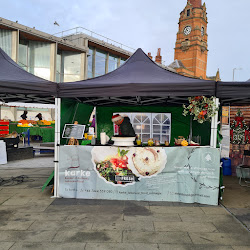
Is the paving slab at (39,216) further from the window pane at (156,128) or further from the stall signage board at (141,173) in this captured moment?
the window pane at (156,128)

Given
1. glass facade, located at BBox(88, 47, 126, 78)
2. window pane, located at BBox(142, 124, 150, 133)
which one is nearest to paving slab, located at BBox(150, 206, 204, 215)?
window pane, located at BBox(142, 124, 150, 133)

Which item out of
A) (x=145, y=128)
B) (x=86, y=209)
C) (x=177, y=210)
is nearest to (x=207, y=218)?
(x=177, y=210)

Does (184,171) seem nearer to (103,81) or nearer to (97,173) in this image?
(97,173)

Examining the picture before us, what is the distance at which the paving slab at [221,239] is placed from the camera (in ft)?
10.0

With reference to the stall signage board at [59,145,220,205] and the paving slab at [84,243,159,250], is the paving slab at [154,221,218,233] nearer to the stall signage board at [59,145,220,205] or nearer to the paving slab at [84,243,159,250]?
the paving slab at [84,243,159,250]

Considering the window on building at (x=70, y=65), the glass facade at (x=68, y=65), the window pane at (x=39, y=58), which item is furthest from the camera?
the window on building at (x=70, y=65)

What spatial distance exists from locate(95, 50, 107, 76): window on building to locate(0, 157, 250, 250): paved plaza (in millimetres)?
23773

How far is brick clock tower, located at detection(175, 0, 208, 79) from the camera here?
60.4 meters

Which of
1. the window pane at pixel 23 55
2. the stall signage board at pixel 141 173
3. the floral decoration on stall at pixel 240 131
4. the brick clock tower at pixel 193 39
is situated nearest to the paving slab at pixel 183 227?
the stall signage board at pixel 141 173

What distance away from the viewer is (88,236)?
10.4 ft

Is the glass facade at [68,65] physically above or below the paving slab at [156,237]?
above

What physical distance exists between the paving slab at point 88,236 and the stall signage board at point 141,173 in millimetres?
1506

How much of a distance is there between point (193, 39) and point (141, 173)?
214 ft

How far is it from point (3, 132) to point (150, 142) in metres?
11.7
